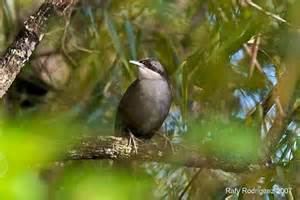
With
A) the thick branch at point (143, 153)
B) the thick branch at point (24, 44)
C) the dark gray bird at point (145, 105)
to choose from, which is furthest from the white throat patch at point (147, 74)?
the thick branch at point (24, 44)

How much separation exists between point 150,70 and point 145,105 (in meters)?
0.17

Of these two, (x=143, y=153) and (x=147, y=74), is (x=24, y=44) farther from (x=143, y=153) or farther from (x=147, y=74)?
(x=147, y=74)

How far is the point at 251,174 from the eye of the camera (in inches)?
74.3

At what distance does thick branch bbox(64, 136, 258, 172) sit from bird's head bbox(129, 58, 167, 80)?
658 millimetres

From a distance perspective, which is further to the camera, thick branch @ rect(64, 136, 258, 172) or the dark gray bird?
the dark gray bird

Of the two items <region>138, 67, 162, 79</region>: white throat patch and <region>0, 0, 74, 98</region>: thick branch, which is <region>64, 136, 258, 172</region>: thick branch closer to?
<region>0, 0, 74, 98</region>: thick branch

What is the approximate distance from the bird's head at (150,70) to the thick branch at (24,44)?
3.67 ft

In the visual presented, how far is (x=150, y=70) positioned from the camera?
107 inches

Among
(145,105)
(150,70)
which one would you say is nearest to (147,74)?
(150,70)

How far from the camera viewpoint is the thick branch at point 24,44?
149 cm

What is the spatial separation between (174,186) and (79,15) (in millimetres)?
1305

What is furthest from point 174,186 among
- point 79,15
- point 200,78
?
point 79,15

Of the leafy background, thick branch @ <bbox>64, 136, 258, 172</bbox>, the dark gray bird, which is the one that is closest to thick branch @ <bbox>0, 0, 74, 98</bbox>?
the leafy background

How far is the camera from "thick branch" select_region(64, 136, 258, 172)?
1758 mm
